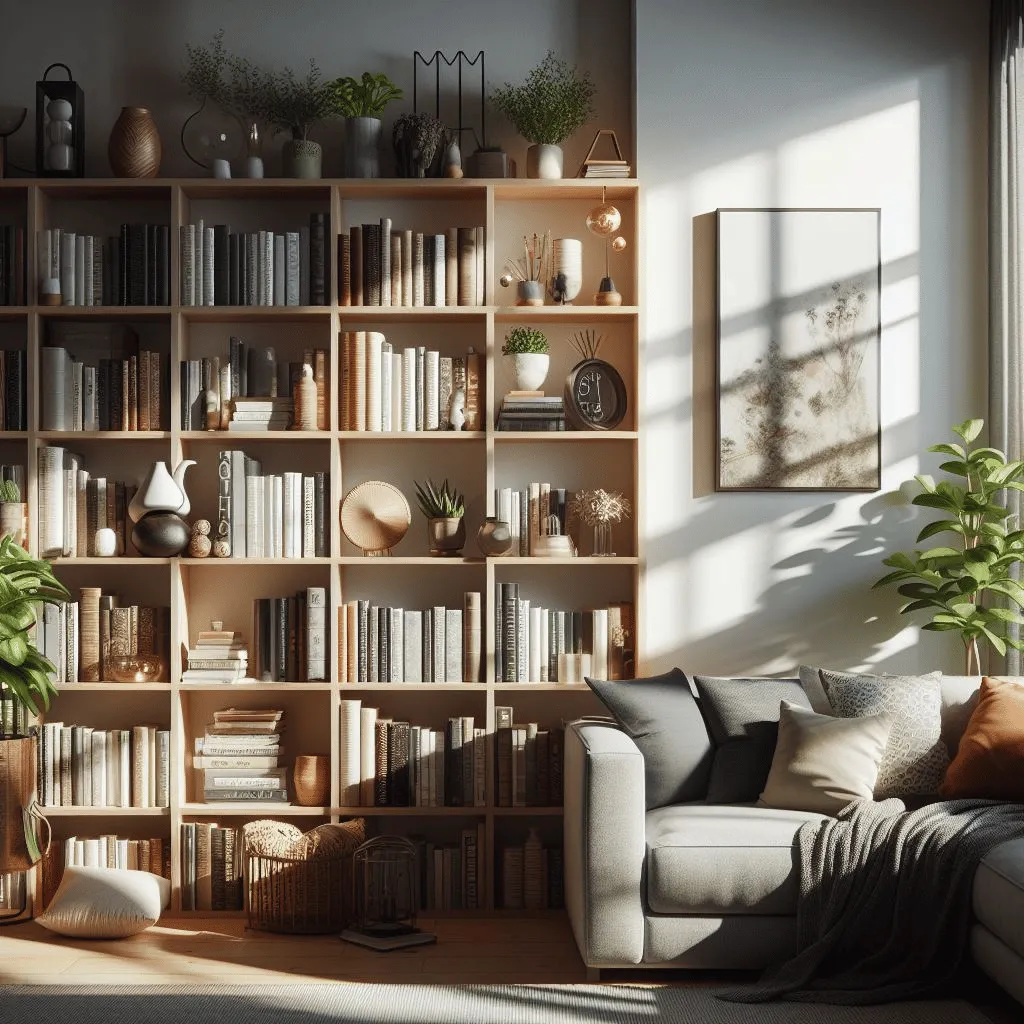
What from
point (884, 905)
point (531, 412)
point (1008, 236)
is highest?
point (1008, 236)

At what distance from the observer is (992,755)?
3.49m

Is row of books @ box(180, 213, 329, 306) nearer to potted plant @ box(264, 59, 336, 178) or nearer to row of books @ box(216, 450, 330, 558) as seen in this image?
potted plant @ box(264, 59, 336, 178)

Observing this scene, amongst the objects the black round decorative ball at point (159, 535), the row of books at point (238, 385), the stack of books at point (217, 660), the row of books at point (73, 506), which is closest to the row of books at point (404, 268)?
the row of books at point (238, 385)

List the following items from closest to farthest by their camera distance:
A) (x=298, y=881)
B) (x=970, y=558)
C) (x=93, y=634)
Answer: (x=298, y=881)
(x=970, y=558)
(x=93, y=634)

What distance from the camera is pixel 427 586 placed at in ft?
14.6

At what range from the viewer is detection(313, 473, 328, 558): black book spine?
4.25 m

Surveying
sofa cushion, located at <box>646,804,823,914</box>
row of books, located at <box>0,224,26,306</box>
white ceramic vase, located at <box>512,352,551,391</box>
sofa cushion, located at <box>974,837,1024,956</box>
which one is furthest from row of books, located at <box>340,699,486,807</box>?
row of books, located at <box>0,224,26,306</box>

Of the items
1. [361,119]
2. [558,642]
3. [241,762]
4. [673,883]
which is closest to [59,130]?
[361,119]

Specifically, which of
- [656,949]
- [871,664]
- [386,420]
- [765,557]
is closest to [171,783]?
[386,420]

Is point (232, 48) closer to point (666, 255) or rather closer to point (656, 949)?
point (666, 255)

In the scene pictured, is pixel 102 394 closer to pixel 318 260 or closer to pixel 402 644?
pixel 318 260

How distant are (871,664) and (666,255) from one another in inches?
67.3

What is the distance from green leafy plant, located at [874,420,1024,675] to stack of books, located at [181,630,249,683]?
2.30m

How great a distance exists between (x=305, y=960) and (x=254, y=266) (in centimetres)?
239
